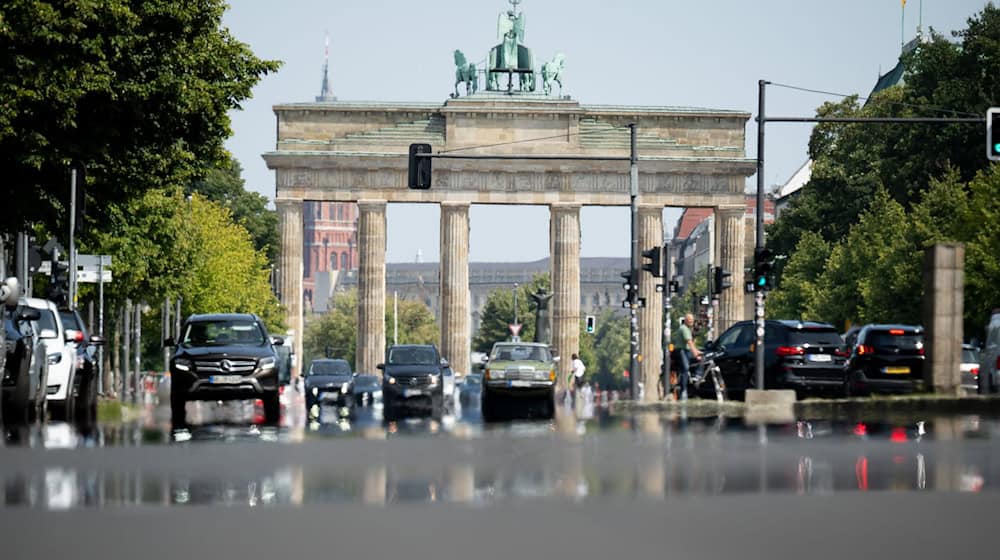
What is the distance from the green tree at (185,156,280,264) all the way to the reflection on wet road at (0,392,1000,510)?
84.8 meters

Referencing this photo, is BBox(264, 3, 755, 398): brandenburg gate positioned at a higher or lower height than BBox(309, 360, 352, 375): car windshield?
higher

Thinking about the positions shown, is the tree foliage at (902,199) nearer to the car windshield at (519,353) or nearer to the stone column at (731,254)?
the stone column at (731,254)

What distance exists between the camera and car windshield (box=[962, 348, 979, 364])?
4569 centimetres

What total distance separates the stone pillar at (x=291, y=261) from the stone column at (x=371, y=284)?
327 centimetres

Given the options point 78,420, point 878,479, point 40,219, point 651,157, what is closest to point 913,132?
point 651,157

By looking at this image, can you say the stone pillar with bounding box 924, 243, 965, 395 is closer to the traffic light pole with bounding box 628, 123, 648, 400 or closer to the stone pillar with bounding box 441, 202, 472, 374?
the traffic light pole with bounding box 628, 123, 648, 400

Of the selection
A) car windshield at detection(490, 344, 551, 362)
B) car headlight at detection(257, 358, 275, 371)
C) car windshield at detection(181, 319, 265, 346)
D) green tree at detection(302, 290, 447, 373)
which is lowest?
green tree at detection(302, 290, 447, 373)

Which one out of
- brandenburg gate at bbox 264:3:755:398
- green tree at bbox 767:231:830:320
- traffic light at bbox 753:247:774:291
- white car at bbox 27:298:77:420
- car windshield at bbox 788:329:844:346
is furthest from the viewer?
brandenburg gate at bbox 264:3:755:398

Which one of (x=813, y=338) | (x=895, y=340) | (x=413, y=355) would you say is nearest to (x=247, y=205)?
(x=413, y=355)

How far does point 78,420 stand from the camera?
96.1ft

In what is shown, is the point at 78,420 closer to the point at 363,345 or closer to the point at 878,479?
the point at 878,479

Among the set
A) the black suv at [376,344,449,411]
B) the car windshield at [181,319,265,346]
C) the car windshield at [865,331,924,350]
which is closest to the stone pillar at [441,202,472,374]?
the black suv at [376,344,449,411]

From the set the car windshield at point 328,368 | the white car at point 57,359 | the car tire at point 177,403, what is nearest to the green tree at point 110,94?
the white car at point 57,359

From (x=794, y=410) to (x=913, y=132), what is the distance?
51.1 meters
